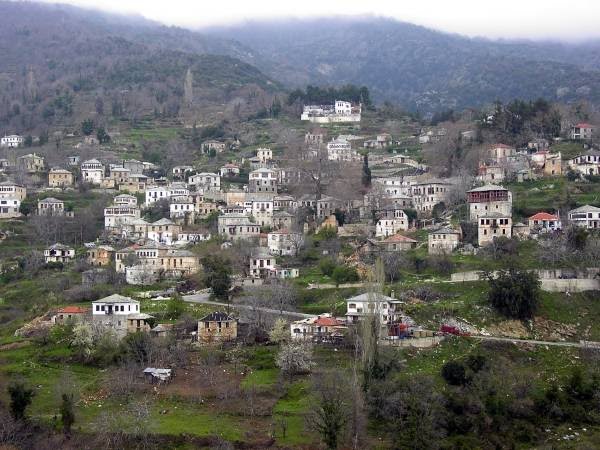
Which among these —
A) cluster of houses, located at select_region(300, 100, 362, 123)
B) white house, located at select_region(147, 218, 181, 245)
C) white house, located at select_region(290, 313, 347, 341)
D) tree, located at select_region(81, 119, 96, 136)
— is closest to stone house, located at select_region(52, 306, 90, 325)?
white house, located at select_region(290, 313, 347, 341)

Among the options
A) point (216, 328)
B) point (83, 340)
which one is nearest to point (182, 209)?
point (216, 328)

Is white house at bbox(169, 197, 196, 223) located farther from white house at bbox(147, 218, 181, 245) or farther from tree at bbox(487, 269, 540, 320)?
tree at bbox(487, 269, 540, 320)

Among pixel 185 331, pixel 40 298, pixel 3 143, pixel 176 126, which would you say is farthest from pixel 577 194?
pixel 3 143

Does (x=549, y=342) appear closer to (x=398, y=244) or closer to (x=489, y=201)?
(x=489, y=201)

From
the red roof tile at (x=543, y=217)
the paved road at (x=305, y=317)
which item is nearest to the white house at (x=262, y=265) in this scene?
the paved road at (x=305, y=317)

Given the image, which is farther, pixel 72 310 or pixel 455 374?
pixel 72 310

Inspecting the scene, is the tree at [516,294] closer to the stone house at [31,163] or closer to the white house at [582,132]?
the white house at [582,132]
